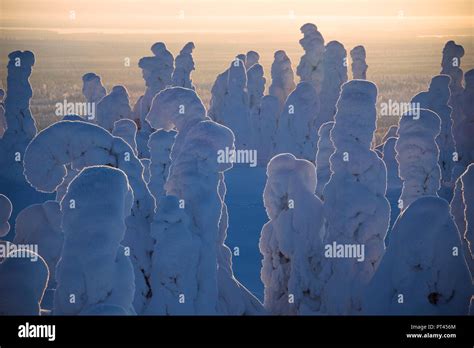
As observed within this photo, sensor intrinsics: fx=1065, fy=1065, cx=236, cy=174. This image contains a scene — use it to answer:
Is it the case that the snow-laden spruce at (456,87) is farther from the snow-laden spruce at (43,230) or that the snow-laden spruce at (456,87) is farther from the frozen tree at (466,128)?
the snow-laden spruce at (43,230)

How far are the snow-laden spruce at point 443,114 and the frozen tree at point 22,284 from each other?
1003 cm

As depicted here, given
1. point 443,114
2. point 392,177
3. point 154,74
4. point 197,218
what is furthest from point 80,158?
point 154,74

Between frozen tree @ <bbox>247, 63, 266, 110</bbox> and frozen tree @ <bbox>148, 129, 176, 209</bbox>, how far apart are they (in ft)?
51.7

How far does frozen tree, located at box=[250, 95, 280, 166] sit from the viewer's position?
103 ft

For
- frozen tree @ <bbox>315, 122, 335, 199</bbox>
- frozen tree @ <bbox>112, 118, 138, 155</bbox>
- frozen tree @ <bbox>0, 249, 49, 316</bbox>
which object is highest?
frozen tree @ <bbox>112, 118, 138, 155</bbox>

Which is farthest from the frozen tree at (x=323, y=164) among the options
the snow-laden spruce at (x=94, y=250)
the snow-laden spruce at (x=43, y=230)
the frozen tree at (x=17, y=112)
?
the frozen tree at (x=17, y=112)

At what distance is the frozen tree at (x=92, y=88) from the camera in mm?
26402

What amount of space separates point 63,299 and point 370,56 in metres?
18.7

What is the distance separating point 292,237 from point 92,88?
11.7m

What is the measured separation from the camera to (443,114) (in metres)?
23.1

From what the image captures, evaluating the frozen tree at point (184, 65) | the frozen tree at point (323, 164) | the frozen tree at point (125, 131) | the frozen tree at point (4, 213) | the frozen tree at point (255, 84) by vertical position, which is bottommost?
the frozen tree at point (4, 213)

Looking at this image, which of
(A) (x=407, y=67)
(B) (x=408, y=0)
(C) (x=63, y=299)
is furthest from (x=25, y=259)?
(A) (x=407, y=67)

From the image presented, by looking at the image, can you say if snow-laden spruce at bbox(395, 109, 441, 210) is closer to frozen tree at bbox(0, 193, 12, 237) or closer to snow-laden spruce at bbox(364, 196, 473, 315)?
snow-laden spruce at bbox(364, 196, 473, 315)

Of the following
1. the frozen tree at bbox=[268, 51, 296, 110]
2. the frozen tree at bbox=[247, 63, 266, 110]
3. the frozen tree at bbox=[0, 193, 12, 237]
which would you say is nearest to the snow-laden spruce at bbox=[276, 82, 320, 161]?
the frozen tree at bbox=[268, 51, 296, 110]
